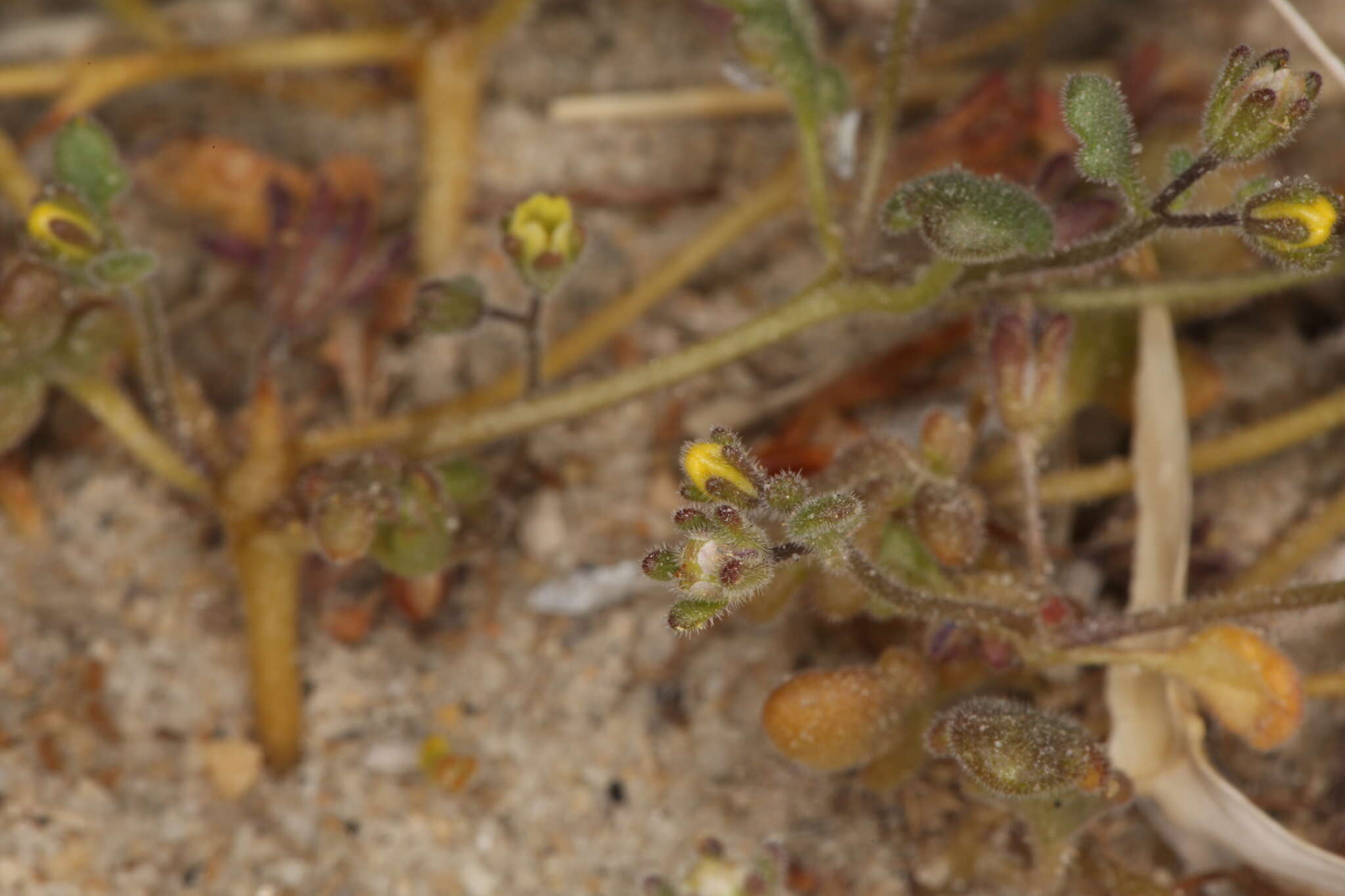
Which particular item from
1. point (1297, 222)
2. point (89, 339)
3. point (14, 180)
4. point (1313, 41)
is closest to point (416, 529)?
point (89, 339)

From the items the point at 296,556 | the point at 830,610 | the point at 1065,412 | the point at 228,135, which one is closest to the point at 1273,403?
the point at 1065,412

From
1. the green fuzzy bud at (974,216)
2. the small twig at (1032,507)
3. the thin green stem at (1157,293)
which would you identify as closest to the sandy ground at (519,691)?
the small twig at (1032,507)

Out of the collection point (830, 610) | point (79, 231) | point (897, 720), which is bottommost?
point (897, 720)

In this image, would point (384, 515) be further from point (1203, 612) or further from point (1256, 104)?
point (1256, 104)

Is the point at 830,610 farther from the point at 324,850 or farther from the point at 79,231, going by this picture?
the point at 79,231

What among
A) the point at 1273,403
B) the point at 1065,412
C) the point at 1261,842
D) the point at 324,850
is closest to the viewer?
the point at 1261,842

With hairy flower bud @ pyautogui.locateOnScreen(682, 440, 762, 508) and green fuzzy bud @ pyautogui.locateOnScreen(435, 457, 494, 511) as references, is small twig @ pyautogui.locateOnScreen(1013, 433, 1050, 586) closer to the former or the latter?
hairy flower bud @ pyautogui.locateOnScreen(682, 440, 762, 508)

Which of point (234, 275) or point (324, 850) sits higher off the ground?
point (234, 275)

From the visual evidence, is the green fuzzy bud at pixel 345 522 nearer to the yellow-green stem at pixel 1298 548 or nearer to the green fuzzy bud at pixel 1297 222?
the green fuzzy bud at pixel 1297 222
